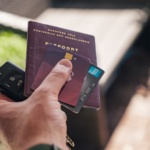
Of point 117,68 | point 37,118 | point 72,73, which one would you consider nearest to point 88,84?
point 72,73

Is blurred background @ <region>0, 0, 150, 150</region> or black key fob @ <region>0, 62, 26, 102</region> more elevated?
black key fob @ <region>0, 62, 26, 102</region>

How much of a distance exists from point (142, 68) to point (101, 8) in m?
0.56

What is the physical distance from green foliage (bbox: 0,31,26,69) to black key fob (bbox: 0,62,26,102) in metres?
0.06

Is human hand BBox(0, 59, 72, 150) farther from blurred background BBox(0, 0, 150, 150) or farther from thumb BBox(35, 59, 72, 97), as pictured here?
blurred background BBox(0, 0, 150, 150)

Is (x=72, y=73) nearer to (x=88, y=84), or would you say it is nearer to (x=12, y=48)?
(x=88, y=84)

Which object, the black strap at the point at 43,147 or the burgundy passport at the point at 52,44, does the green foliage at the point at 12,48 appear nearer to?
Result: the burgundy passport at the point at 52,44

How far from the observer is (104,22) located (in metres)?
1.95

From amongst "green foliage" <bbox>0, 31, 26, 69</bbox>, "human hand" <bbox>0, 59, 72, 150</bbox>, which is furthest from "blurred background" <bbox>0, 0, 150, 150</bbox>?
"human hand" <bbox>0, 59, 72, 150</bbox>

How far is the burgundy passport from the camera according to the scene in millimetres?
651

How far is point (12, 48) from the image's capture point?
0.79m

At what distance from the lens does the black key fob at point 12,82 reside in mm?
647

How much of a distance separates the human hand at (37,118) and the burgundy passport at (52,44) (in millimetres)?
47

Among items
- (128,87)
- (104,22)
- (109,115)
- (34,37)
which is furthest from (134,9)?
(34,37)

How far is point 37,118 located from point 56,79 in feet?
0.28
